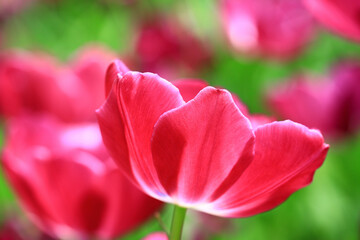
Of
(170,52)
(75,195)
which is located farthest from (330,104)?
(75,195)

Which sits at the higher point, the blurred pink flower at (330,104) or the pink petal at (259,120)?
the pink petal at (259,120)

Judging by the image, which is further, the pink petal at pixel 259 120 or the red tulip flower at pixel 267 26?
the red tulip flower at pixel 267 26

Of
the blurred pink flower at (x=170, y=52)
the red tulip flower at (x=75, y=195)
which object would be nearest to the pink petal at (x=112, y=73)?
the red tulip flower at (x=75, y=195)

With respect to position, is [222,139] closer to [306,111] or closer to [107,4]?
[306,111]

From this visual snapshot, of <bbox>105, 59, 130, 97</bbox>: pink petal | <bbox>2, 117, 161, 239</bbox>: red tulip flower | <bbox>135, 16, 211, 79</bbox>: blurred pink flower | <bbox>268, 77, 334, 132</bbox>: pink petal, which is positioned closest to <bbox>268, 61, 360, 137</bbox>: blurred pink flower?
<bbox>268, 77, 334, 132</bbox>: pink petal

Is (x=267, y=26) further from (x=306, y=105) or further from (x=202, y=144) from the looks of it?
(x=202, y=144)

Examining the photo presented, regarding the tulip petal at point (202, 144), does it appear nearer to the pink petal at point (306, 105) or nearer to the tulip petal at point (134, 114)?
the tulip petal at point (134, 114)

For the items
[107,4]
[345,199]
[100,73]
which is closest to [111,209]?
[100,73]

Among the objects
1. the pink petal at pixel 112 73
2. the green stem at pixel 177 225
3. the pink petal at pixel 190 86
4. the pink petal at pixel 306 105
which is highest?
the pink petal at pixel 112 73
